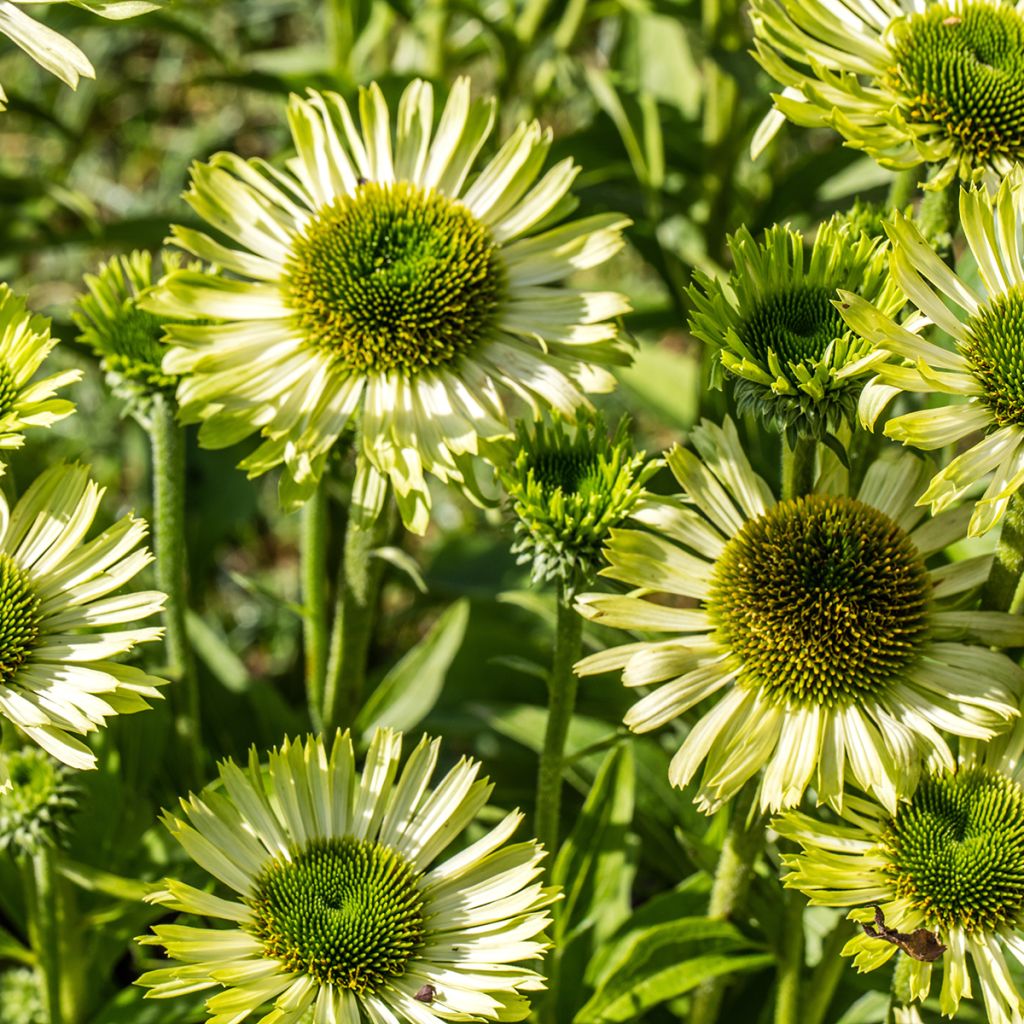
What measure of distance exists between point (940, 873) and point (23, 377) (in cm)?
127

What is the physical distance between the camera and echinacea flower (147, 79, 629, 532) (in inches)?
73.4

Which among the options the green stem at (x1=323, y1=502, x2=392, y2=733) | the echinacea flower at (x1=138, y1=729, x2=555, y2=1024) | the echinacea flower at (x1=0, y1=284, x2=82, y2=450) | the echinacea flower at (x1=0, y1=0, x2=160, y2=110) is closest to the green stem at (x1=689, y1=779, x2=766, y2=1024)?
the echinacea flower at (x1=138, y1=729, x2=555, y2=1024)

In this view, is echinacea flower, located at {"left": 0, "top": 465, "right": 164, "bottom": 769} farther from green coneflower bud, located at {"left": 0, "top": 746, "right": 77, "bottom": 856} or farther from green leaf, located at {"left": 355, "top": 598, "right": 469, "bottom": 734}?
green leaf, located at {"left": 355, "top": 598, "right": 469, "bottom": 734}

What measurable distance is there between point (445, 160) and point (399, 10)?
101cm

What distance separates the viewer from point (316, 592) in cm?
225

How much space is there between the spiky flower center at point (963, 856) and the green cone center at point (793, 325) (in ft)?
1.88

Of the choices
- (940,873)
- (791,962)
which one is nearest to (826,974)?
(791,962)

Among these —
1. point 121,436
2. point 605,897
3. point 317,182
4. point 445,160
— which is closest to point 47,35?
point 317,182

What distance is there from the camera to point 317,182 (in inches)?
82.2

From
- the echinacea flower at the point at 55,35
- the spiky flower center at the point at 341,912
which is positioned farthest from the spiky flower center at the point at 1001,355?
the echinacea flower at the point at 55,35

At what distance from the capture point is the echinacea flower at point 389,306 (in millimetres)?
1865

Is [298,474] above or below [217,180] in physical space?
below

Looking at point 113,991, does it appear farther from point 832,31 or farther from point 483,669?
point 832,31

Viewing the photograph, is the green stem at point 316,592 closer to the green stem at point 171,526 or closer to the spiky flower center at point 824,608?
the green stem at point 171,526
